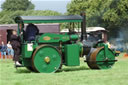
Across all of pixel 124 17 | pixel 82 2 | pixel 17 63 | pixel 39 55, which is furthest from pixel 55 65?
pixel 82 2

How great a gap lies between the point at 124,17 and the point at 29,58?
34415 millimetres

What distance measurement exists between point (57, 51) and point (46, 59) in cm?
49

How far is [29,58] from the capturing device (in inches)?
587

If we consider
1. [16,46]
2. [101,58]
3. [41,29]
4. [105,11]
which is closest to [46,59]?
[16,46]

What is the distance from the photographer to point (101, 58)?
15695 mm

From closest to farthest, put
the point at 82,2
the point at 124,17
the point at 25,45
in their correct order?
the point at 25,45, the point at 124,17, the point at 82,2

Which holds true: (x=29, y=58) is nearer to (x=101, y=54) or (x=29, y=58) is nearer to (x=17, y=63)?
(x=17, y=63)

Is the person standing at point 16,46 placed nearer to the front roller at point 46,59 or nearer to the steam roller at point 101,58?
the front roller at point 46,59

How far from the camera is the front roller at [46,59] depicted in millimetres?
14625

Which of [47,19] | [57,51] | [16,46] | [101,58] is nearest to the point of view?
[47,19]

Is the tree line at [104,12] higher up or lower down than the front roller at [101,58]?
lower down

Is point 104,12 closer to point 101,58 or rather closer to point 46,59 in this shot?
point 101,58

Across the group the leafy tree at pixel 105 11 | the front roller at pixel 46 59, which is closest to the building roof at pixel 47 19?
the front roller at pixel 46 59

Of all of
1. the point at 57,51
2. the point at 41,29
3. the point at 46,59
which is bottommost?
the point at 41,29
